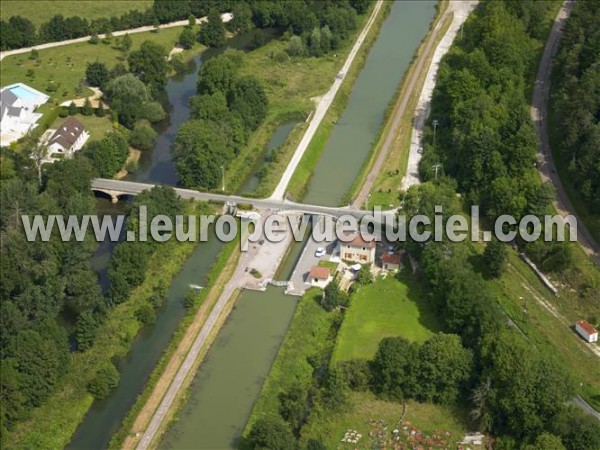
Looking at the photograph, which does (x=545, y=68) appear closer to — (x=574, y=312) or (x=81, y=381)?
(x=574, y=312)

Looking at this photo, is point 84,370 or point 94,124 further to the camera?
point 94,124

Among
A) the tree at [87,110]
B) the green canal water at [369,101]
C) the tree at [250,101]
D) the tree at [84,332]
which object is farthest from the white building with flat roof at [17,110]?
the tree at [84,332]

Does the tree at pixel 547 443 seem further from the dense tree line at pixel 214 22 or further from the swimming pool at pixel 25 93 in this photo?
the dense tree line at pixel 214 22

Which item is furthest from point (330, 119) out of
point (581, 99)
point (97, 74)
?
point (97, 74)

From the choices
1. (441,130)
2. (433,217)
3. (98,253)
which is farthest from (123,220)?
(441,130)

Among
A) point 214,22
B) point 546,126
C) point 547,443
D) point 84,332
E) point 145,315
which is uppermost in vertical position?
point 214,22

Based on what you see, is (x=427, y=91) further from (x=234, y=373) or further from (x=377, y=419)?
(x=377, y=419)
